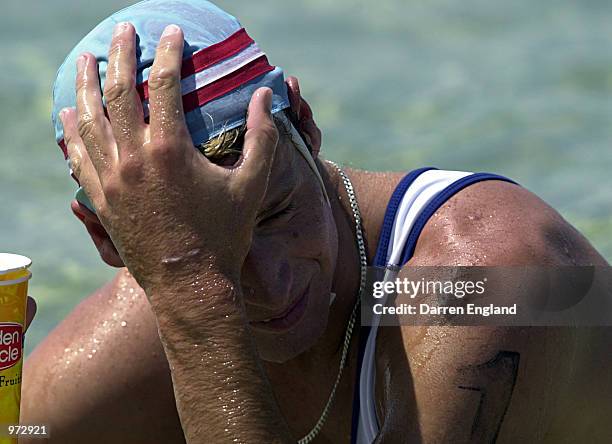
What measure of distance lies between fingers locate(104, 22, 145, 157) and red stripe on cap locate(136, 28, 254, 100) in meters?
0.04

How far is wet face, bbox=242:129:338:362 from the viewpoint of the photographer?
2629 mm

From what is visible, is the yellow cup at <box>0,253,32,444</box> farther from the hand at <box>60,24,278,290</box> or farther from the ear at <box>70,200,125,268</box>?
the ear at <box>70,200,125,268</box>

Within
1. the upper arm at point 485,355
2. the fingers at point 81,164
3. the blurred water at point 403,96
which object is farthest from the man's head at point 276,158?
the blurred water at point 403,96

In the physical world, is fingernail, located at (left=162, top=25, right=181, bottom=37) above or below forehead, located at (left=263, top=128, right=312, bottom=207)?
above

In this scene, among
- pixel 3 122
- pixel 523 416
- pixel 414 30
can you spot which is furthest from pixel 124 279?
pixel 414 30

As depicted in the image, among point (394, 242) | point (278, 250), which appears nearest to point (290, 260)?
point (278, 250)

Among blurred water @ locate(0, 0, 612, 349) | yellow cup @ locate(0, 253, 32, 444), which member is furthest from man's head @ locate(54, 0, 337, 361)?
blurred water @ locate(0, 0, 612, 349)

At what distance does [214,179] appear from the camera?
2396 millimetres

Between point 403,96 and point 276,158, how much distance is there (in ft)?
13.1

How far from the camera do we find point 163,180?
2373mm

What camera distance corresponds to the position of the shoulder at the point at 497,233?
9.01 feet

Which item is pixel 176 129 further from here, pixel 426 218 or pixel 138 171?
pixel 426 218

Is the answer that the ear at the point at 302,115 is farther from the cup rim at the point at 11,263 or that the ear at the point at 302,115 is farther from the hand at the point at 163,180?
the cup rim at the point at 11,263

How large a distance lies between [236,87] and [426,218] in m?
0.66
